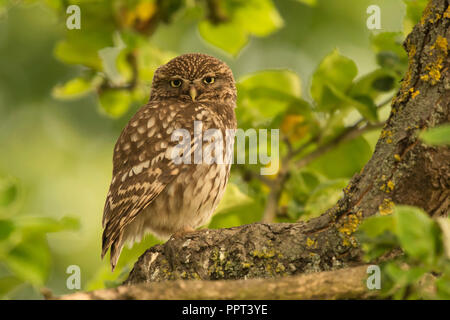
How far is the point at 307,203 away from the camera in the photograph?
2.57 m

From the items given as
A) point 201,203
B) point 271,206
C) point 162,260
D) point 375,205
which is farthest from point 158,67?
point 375,205

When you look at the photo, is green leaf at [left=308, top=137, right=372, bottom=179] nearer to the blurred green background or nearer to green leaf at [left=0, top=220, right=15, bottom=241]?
the blurred green background

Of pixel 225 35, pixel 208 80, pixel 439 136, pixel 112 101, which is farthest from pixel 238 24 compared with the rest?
pixel 439 136

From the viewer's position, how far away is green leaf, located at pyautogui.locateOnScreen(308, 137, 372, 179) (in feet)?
9.02

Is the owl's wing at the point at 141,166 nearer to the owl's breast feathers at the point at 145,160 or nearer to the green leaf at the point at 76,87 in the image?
the owl's breast feathers at the point at 145,160

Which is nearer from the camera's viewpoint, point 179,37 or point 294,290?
point 294,290

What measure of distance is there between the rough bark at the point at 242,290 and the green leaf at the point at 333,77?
1347 millimetres

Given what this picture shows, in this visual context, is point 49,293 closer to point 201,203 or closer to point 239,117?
point 201,203

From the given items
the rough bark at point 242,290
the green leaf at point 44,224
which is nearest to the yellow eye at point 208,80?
the rough bark at point 242,290

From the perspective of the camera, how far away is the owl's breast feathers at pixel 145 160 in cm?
259

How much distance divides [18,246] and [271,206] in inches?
63.1

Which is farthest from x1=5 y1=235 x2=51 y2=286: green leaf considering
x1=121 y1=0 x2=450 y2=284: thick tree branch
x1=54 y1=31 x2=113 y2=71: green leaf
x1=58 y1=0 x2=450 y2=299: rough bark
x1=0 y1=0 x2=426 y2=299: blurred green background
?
x1=54 y1=31 x2=113 y2=71: green leaf

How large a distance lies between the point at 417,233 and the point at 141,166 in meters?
1.82

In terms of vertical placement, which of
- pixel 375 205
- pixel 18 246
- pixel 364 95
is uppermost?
pixel 364 95
